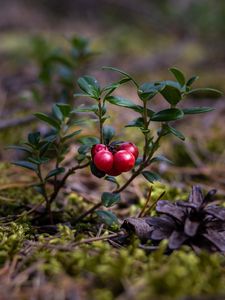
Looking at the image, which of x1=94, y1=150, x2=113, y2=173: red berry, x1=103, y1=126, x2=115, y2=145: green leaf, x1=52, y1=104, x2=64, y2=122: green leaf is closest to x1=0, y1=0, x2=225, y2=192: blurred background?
x1=52, y1=104, x2=64, y2=122: green leaf

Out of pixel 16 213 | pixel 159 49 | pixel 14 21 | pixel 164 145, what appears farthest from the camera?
pixel 14 21

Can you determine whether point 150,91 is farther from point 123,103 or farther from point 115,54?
point 115,54

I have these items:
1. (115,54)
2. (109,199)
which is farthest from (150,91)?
(115,54)

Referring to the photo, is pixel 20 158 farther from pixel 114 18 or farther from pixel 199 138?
pixel 114 18

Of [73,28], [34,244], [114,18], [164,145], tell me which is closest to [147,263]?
[34,244]

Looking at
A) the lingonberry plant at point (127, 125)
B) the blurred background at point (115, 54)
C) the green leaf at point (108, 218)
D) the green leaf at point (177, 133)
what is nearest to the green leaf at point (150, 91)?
the lingonberry plant at point (127, 125)

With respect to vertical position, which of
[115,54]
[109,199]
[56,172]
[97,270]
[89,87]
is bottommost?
[97,270]

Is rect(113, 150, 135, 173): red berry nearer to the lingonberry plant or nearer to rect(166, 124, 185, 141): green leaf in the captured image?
the lingonberry plant
